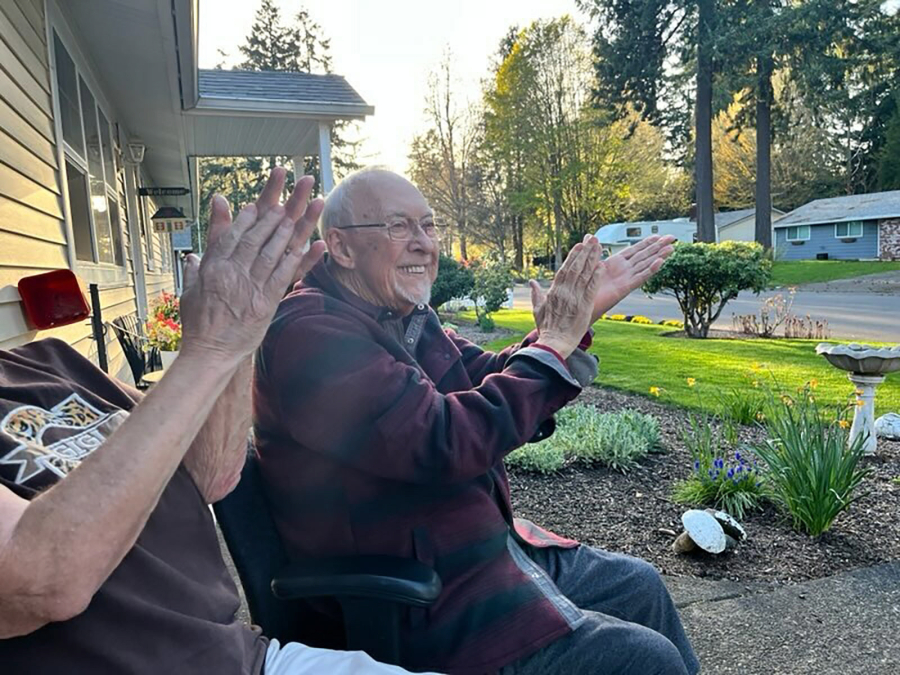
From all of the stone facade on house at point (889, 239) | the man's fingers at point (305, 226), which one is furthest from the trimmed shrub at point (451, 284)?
the stone facade on house at point (889, 239)

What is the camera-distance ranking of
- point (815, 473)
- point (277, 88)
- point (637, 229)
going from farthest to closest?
point (637, 229)
point (277, 88)
point (815, 473)

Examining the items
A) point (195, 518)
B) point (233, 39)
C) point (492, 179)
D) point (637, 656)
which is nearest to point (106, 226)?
point (195, 518)

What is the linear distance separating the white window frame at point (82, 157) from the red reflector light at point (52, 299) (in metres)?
1.07

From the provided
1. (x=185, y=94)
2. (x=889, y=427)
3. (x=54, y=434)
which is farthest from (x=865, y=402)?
(x=185, y=94)

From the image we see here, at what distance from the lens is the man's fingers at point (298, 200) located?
3.30ft

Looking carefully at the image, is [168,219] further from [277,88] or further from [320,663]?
[320,663]

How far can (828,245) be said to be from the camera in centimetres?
3256

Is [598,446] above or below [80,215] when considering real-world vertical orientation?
below

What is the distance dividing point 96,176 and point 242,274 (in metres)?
5.71

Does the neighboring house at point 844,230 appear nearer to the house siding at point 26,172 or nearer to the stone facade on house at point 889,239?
the stone facade on house at point 889,239

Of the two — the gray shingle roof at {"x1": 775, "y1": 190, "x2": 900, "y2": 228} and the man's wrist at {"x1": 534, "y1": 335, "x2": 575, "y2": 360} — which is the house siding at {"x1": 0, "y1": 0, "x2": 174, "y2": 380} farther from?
the gray shingle roof at {"x1": 775, "y1": 190, "x2": 900, "y2": 228}

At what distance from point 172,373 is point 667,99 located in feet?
84.9

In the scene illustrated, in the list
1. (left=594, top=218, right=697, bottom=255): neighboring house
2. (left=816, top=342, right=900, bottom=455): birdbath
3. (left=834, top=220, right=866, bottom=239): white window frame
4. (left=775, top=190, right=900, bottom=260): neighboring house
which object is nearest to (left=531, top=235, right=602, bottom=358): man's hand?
(left=816, top=342, right=900, bottom=455): birdbath

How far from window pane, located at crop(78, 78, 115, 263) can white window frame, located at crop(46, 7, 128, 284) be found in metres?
0.07
